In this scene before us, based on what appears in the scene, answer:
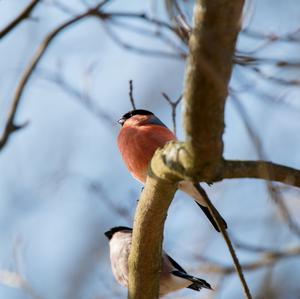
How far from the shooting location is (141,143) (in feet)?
10.8

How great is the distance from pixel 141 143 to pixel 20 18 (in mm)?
902

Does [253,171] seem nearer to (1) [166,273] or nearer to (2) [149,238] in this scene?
(2) [149,238]

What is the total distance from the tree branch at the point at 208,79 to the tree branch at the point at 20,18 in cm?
163

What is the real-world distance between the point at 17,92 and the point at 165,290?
1497 mm

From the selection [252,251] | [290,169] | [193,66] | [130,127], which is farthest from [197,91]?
[252,251]

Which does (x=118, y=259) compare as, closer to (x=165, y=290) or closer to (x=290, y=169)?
(x=165, y=290)

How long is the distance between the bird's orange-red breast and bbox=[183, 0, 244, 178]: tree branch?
1.16 meters

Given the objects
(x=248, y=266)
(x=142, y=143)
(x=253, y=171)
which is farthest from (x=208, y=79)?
(x=248, y=266)

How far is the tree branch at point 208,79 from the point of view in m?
1.68

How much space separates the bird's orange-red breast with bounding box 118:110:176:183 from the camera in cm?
329

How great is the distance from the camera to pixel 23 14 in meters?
3.50

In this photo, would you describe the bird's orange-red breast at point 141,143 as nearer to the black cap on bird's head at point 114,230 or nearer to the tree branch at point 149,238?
the tree branch at point 149,238

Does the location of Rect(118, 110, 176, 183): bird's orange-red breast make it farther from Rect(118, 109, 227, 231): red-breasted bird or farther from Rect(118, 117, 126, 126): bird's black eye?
Rect(118, 117, 126, 126): bird's black eye

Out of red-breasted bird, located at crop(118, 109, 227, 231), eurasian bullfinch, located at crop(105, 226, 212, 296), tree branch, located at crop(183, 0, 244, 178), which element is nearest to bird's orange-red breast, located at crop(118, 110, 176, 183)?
red-breasted bird, located at crop(118, 109, 227, 231)
